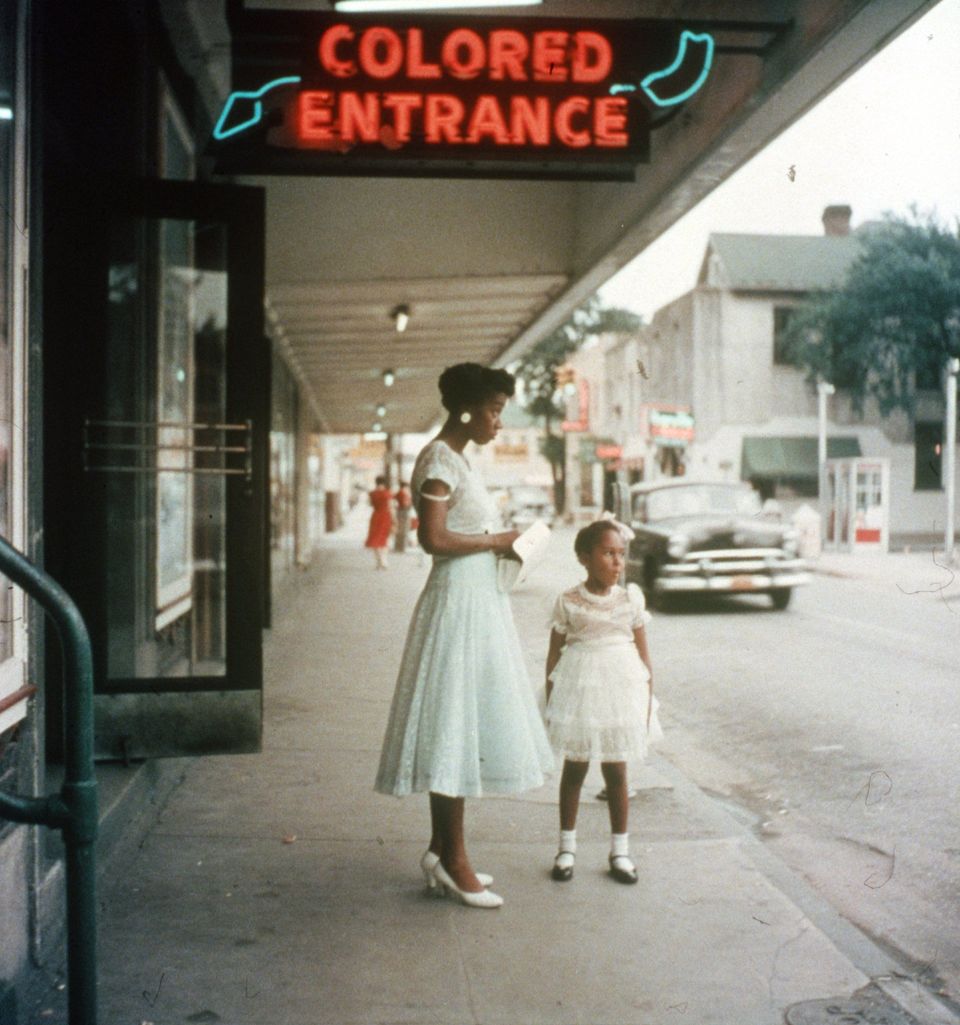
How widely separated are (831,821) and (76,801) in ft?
14.5

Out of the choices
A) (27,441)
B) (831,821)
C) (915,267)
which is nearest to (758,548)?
(915,267)

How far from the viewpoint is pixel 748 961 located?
3.66 meters

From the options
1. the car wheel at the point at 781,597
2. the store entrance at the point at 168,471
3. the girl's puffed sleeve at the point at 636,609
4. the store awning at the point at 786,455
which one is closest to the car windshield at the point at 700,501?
the car wheel at the point at 781,597

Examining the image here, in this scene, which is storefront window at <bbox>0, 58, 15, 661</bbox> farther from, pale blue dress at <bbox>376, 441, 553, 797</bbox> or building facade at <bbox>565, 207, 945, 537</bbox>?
building facade at <bbox>565, 207, 945, 537</bbox>

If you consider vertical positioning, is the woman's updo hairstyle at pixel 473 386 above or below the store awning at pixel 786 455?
below

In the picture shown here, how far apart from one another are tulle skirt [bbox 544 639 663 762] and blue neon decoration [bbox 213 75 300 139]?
9.33ft

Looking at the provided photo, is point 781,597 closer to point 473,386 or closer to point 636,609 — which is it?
point 636,609

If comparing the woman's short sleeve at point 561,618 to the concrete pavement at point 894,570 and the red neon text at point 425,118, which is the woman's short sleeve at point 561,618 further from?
the concrete pavement at point 894,570

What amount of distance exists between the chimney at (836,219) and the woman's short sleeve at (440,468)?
38.4 meters

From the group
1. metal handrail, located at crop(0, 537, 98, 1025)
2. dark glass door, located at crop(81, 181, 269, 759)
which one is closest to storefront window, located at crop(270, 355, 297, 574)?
dark glass door, located at crop(81, 181, 269, 759)

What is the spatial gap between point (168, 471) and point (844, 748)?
14.8 ft

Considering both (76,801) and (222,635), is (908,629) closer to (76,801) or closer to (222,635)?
(222,635)

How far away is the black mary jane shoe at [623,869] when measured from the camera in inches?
172

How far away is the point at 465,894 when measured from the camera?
404 centimetres
